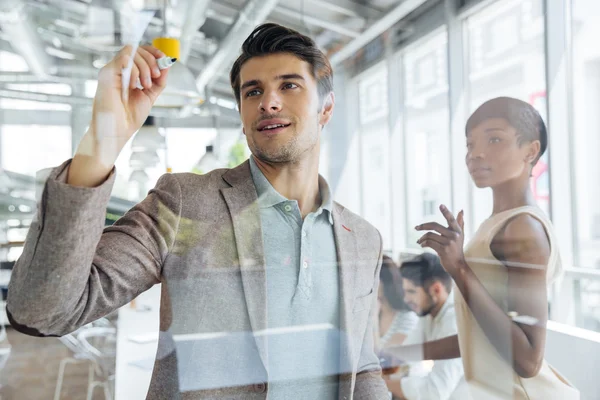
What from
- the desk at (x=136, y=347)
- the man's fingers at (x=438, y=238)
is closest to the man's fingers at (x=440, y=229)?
the man's fingers at (x=438, y=238)

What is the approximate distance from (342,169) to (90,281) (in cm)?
64

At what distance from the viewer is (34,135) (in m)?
0.96

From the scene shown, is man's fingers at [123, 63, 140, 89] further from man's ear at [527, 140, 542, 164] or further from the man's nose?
man's ear at [527, 140, 542, 164]

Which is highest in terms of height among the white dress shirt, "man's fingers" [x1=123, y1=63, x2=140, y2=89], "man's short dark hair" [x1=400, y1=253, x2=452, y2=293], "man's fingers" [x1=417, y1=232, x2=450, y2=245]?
"man's fingers" [x1=123, y1=63, x2=140, y2=89]

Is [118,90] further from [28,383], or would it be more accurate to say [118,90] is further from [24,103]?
[28,383]

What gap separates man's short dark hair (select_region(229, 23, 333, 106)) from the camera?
1034mm

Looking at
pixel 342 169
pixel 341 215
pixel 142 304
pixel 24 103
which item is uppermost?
pixel 24 103

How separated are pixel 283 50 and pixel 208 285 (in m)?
0.48

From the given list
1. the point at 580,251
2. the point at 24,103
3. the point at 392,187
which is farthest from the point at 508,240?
the point at 24,103

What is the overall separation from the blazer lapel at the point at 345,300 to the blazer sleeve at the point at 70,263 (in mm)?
400

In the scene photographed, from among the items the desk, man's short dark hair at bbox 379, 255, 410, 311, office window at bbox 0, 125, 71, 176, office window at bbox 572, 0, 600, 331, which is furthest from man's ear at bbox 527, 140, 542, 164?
office window at bbox 0, 125, 71, 176

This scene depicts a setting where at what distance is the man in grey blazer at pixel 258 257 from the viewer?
0.87 metres

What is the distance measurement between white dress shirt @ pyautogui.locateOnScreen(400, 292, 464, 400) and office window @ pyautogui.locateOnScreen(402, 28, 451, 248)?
285mm

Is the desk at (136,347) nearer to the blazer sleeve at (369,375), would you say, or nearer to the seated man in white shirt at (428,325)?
the blazer sleeve at (369,375)
